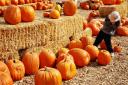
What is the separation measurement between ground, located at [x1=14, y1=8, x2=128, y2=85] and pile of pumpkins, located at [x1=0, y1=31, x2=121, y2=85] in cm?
12

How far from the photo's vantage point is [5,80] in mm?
6355

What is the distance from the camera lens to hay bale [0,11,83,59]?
7707 mm

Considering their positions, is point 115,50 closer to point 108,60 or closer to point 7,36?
point 108,60

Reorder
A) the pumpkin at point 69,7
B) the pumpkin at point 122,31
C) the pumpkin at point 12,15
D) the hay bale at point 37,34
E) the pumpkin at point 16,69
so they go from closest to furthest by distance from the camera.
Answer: the pumpkin at point 16,69 → the hay bale at point 37,34 → the pumpkin at point 12,15 → the pumpkin at point 69,7 → the pumpkin at point 122,31

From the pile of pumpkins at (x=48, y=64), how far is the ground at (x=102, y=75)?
12cm

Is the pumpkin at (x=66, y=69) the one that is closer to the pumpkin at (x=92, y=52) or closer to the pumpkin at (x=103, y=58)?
the pumpkin at (x=103, y=58)

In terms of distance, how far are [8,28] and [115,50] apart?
9.96 ft

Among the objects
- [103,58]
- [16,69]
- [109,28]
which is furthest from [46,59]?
[109,28]

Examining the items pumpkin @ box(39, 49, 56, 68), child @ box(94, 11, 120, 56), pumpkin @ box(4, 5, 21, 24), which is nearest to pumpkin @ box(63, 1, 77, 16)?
child @ box(94, 11, 120, 56)

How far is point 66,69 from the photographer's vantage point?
23.6 feet

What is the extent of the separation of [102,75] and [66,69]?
2.75 feet

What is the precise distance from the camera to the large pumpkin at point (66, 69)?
7199 mm

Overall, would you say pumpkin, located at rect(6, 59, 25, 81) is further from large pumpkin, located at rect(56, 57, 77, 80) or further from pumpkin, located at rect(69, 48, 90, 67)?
pumpkin, located at rect(69, 48, 90, 67)

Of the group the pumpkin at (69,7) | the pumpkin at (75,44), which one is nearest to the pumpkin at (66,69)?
the pumpkin at (75,44)
